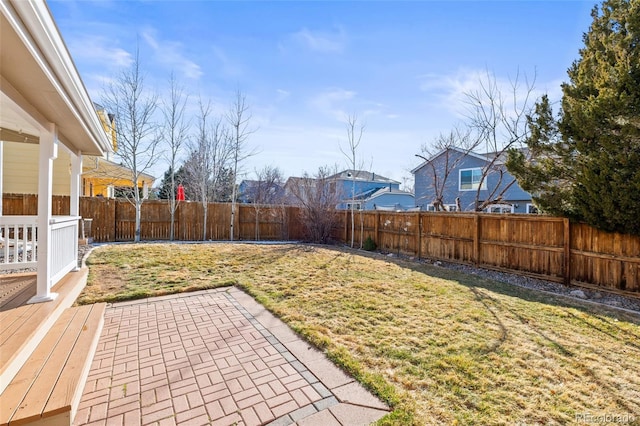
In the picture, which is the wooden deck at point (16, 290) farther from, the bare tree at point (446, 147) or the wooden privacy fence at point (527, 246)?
the bare tree at point (446, 147)

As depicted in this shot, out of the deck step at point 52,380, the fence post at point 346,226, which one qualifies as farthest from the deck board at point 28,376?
the fence post at point 346,226

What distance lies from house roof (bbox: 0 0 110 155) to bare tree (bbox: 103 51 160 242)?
8992 mm

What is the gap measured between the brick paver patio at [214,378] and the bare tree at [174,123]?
11024 mm

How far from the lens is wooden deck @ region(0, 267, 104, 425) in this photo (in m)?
1.97

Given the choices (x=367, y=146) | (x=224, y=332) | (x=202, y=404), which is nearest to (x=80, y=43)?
(x=224, y=332)

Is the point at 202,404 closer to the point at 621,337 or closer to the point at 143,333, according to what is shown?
the point at 143,333

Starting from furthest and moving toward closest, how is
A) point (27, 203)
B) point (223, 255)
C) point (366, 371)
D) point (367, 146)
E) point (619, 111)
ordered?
point (367, 146) < point (27, 203) < point (223, 255) < point (619, 111) < point (366, 371)

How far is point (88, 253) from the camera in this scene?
28.1ft

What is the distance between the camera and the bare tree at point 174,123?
13938mm

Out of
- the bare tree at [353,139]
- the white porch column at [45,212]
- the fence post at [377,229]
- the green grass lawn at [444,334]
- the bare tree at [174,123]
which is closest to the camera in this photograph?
the green grass lawn at [444,334]

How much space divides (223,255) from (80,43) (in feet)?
19.8

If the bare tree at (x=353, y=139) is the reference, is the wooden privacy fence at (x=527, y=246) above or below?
below

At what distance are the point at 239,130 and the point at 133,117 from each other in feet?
15.5

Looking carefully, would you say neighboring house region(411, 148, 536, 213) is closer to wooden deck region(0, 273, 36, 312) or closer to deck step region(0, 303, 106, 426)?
wooden deck region(0, 273, 36, 312)
